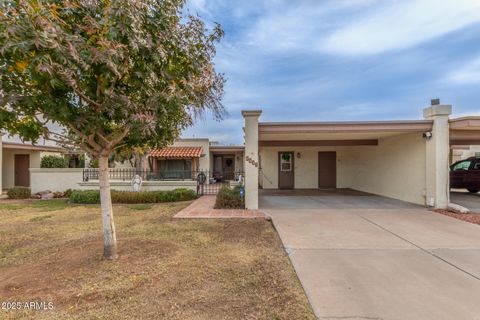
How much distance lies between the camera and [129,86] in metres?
4.07

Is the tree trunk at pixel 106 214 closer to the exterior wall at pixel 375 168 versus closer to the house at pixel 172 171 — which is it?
the house at pixel 172 171

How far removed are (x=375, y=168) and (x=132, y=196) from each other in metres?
11.6

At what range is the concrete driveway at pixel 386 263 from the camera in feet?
9.28

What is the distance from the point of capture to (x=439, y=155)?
26.9 ft

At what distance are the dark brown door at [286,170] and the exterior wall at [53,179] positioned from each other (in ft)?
35.6

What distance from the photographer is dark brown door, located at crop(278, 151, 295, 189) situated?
49.5ft

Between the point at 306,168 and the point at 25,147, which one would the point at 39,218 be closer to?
the point at 25,147

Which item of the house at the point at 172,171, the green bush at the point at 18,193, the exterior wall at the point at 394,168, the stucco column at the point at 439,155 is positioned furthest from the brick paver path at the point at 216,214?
the green bush at the point at 18,193

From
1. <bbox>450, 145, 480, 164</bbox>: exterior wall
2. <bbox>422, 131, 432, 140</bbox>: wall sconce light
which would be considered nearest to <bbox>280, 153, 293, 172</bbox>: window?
<bbox>422, 131, 432, 140</bbox>: wall sconce light

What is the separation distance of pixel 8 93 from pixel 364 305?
5156 millimetres

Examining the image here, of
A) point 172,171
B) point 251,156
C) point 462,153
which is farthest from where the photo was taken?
point 462,153

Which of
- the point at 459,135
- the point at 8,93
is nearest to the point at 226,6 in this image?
the point at 8,93

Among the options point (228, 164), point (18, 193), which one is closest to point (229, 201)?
point (18, 193)

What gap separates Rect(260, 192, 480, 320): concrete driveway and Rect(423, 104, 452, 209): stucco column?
1.24m
